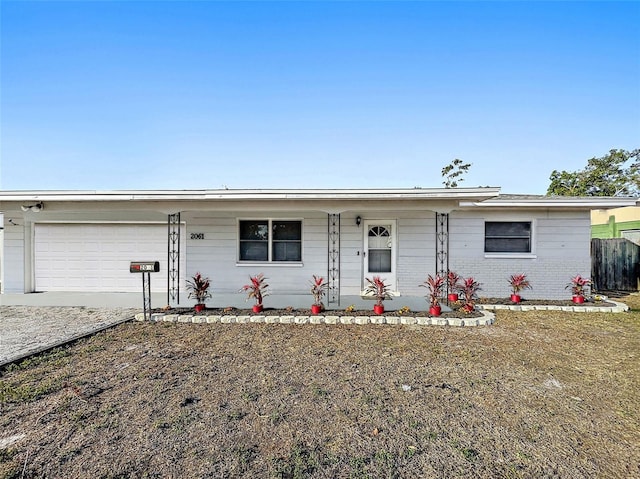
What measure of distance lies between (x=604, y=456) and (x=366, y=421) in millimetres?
1756

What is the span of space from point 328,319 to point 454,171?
28328 mm

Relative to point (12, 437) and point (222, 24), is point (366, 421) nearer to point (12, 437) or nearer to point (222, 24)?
point (12, 437)

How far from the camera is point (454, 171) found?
30.5 metres

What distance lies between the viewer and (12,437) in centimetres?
262

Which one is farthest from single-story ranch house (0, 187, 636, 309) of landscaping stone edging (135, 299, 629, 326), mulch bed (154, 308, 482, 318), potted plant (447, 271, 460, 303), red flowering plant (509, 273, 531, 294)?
landscaping stone edging (135, 299, 629, 326)

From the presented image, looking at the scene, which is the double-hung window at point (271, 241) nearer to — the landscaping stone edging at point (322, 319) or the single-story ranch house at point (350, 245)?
the single-story ranch house at point (350, 245)

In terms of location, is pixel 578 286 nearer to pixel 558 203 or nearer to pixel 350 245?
pixel 558 203

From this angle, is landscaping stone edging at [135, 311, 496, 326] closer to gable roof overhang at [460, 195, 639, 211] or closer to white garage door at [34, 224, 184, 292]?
gable roof overhang at [460, 195, 639, 211]

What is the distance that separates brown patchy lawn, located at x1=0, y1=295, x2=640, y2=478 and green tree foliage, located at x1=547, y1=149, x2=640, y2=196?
98.6 feet

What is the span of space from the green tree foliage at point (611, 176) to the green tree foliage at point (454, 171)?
30.3 ft

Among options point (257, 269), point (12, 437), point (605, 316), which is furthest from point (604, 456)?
point (257, 269)

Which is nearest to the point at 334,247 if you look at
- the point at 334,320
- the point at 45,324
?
the point at 334,320

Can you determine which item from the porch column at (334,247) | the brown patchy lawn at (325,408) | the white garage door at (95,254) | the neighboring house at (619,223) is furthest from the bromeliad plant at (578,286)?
the white garage door at (95,254)

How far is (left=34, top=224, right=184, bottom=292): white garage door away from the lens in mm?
9359
